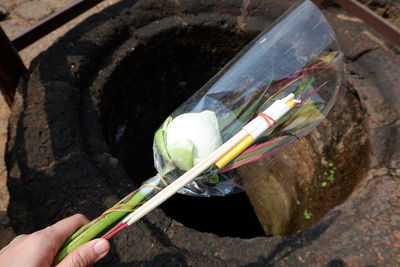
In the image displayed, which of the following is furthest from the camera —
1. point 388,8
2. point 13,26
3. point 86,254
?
point 13,26

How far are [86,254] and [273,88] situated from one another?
91 centimetres

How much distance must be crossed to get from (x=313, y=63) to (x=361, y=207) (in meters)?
0.84

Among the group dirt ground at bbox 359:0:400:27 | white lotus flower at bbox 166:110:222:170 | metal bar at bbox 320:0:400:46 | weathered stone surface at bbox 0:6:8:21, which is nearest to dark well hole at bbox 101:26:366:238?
metal bar at bbox 320:0:400:46

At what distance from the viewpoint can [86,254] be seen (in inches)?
41.7

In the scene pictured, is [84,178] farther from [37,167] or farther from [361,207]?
[361,207]

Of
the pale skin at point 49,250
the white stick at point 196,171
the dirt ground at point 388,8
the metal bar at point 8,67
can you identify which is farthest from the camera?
the dirt ground at point 388,8

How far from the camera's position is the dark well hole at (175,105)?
7.87 ft

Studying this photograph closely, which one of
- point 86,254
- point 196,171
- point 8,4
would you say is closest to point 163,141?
point 196,171

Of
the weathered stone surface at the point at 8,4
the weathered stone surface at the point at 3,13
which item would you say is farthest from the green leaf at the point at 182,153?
the weathered stone surface at the point at 8,4

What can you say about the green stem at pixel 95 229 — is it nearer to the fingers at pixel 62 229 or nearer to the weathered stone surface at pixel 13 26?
the fingers at pixel 62 229

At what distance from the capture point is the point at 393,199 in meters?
1.60

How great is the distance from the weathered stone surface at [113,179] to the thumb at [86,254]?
14.1 inches

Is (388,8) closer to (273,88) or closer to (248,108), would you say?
(273,88)

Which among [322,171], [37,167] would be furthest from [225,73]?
[322,171]
